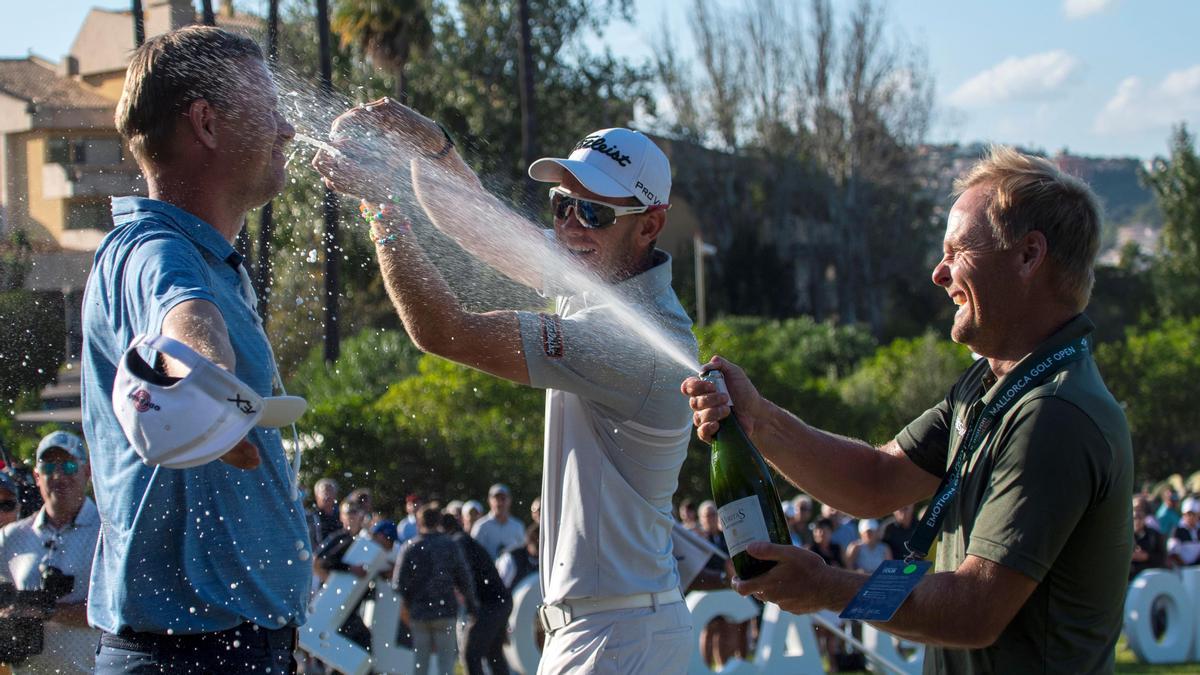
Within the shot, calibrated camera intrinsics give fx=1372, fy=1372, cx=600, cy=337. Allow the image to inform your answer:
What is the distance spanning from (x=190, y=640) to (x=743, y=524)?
1.19 meters

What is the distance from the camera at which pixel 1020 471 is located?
2807 mm

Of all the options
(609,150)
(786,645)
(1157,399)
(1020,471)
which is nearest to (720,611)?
(786,645)

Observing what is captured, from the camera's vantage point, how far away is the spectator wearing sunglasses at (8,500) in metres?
6.86

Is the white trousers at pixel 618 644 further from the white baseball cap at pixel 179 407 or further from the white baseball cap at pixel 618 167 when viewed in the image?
the white baseball cap at pixel 179 407

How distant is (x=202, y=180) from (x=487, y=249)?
63.2 inches

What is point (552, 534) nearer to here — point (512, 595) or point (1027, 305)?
point (1027, 305)

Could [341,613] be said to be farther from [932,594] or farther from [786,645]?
[932,594]

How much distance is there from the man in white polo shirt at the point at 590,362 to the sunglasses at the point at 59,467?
3.51 meters

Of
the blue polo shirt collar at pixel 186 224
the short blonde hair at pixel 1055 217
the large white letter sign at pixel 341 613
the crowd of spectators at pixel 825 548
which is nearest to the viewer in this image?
the blue polo shirt collar at pixel 186 224

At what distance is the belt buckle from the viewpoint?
384 cm

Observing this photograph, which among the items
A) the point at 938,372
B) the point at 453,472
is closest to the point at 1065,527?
the point at 453,472

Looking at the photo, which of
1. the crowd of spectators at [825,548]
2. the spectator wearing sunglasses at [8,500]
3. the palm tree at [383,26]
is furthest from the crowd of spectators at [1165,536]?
the palm tree at [383,26]

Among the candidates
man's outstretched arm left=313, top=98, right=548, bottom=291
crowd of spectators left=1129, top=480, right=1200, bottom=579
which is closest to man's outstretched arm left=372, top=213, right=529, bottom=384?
man's outstretched arm left=313, top=98, right=548, bottom=291

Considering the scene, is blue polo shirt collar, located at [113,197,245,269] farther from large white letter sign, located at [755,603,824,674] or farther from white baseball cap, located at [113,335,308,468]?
large white letter sign, located at [755,603,824,674]
